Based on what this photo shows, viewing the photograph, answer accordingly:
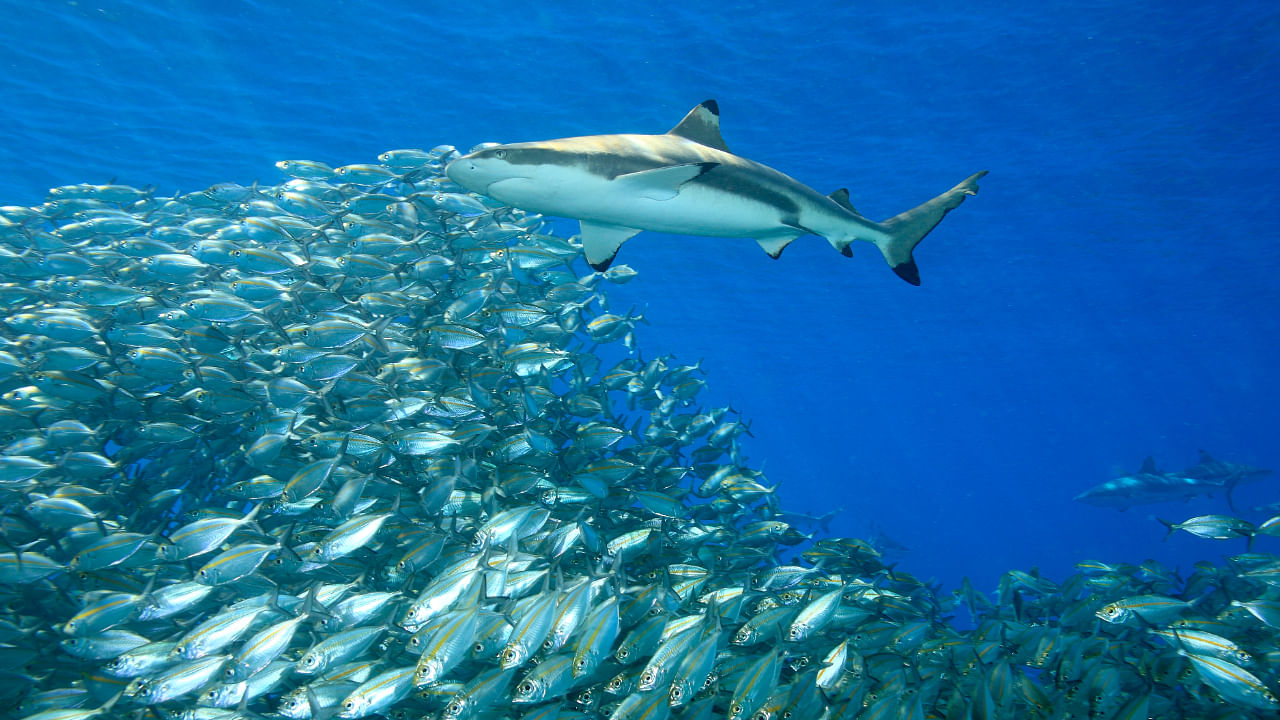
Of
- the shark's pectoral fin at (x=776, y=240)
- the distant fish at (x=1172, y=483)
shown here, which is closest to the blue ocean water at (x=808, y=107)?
the shark's pectoral fin at (x=776, y=240)

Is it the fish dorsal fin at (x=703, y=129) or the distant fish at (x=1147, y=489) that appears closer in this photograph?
the fish dorsal fin at (x=703, y=129)

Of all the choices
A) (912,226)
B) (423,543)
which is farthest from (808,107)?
(423,543)

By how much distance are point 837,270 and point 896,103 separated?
1376 cm

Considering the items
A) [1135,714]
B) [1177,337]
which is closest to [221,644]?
[1135,714]

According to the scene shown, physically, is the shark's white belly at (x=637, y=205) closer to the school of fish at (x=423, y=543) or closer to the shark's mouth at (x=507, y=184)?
the shark's mouth at (x=507, y=184)

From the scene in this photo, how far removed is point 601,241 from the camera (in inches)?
203

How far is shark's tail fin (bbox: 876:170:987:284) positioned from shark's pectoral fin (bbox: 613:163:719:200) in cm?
276

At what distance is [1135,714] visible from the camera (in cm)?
331

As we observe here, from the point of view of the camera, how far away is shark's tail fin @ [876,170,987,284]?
5746mm

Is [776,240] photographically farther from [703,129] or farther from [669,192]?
[669,192]

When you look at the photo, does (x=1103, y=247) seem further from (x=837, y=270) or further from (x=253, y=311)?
(x=253, y=311)

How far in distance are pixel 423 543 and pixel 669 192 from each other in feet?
10.1

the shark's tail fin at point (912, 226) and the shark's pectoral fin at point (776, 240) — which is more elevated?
the shark's tail fin at point (912, 226)

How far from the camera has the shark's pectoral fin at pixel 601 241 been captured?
16.5 feet
